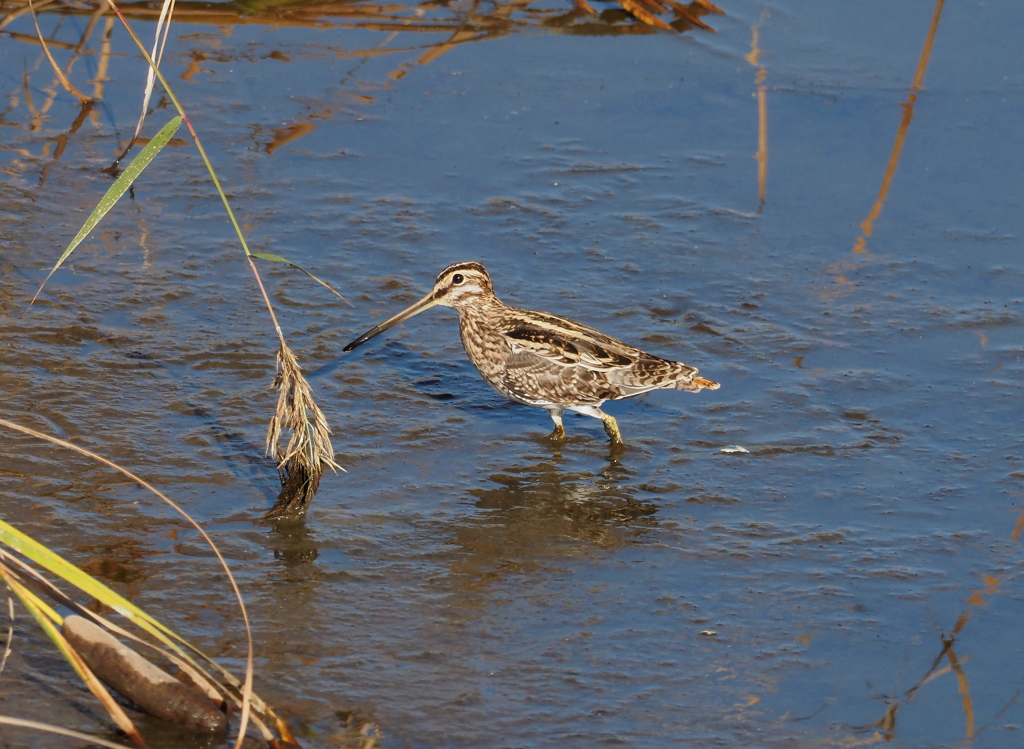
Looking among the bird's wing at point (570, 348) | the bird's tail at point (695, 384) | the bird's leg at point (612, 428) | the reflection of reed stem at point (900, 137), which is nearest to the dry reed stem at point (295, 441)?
the bird's wing at point (570, 348)

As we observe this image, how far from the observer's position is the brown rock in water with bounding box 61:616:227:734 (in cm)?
414

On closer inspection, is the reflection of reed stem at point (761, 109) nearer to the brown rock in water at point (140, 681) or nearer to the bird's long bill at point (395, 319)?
the bird's long bill at point (395, 319)

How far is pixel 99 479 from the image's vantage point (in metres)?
5.80

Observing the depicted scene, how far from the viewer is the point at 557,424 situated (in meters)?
6.96

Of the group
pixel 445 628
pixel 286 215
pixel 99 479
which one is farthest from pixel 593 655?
pixel 286 215

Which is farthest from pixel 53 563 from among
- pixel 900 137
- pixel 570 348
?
pixel 900 137

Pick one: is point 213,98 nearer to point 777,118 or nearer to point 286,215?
point 286,215

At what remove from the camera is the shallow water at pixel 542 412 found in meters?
4.93

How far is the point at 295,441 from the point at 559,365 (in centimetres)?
185

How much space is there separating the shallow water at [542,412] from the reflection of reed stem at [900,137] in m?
0.05

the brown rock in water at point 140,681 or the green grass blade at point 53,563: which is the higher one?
the green grass blade at point 53,563

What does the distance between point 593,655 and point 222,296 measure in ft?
11.9

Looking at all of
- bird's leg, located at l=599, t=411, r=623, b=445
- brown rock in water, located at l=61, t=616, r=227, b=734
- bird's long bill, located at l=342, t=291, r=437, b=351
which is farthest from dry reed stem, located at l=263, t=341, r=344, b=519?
bird's leg, located at l=599, t=411, r=623, b=445

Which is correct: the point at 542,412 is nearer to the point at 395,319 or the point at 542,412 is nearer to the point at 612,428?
the point at 612,428
